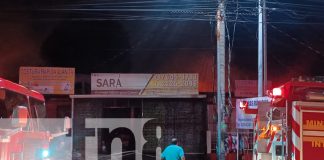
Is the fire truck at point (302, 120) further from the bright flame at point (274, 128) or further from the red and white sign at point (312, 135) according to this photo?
the bright flame at point (274, 128)

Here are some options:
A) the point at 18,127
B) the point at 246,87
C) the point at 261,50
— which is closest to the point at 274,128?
the point at 18,127

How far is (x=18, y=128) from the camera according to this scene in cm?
633

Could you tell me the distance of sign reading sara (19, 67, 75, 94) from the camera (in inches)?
872

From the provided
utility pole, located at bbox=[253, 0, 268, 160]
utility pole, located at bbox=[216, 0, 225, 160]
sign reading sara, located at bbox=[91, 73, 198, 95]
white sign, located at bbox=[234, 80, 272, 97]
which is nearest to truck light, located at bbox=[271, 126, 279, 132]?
utility pole, located at bbox=[216, 0, 225, 160]

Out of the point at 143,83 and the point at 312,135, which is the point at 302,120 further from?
the point at 143,83

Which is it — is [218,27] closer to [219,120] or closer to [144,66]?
[219,120]

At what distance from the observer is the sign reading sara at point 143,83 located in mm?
20875

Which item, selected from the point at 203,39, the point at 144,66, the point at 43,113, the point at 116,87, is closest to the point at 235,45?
the point at 203,39

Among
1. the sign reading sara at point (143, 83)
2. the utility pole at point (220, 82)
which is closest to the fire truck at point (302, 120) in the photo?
the utility pole at point (220, 82)

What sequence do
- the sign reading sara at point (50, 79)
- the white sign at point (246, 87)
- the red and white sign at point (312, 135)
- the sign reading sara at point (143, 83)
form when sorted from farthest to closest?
the white sign at point (246, 87), the sign reading sara at point (50, 79), the sign reading sara at point (143, 83), the red and white sign at point (312, 135)

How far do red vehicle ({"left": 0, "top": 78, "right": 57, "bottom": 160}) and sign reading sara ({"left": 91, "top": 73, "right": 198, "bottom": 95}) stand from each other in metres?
13.1

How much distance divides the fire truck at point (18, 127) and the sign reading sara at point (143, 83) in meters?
13.0

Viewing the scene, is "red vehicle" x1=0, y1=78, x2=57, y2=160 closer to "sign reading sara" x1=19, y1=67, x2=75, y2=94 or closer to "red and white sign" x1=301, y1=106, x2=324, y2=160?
"red and white sign" x1=301, y1=106, x2=324, y2=160

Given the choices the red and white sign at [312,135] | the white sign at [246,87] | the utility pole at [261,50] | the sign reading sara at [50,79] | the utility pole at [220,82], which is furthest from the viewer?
the white sign at [246,87]
